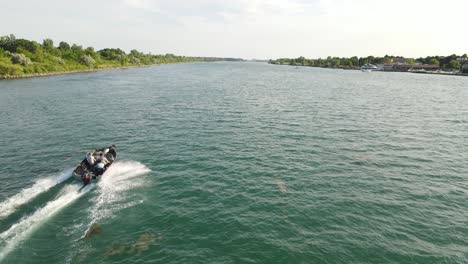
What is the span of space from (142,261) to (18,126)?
56648 millimetres

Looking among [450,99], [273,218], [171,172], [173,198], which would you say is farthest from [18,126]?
[450,99]

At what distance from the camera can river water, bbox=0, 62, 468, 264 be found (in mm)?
25828

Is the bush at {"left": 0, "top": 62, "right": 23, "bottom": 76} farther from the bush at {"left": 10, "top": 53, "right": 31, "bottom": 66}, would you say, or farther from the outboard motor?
the outboard motor

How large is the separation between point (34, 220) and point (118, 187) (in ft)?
30.8

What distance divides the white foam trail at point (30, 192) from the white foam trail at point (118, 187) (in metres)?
5.43

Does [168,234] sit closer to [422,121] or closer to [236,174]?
[236,174]

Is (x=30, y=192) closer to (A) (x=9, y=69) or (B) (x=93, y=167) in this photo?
(B) (x=93, y=167)

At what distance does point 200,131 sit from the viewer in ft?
197

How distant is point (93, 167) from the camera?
39.2 metres

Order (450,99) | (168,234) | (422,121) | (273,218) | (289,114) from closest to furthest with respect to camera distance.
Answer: (168,234) → (273,218) → (422,121) → (289,114) → (450,99)

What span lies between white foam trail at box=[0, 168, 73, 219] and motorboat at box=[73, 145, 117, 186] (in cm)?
208

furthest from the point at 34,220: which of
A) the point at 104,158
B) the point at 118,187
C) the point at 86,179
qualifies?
the point at 104,158

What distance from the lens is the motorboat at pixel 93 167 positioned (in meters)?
37.5

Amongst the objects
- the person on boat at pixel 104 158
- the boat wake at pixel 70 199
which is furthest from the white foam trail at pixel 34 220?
the person on boat at pixel 104 158
